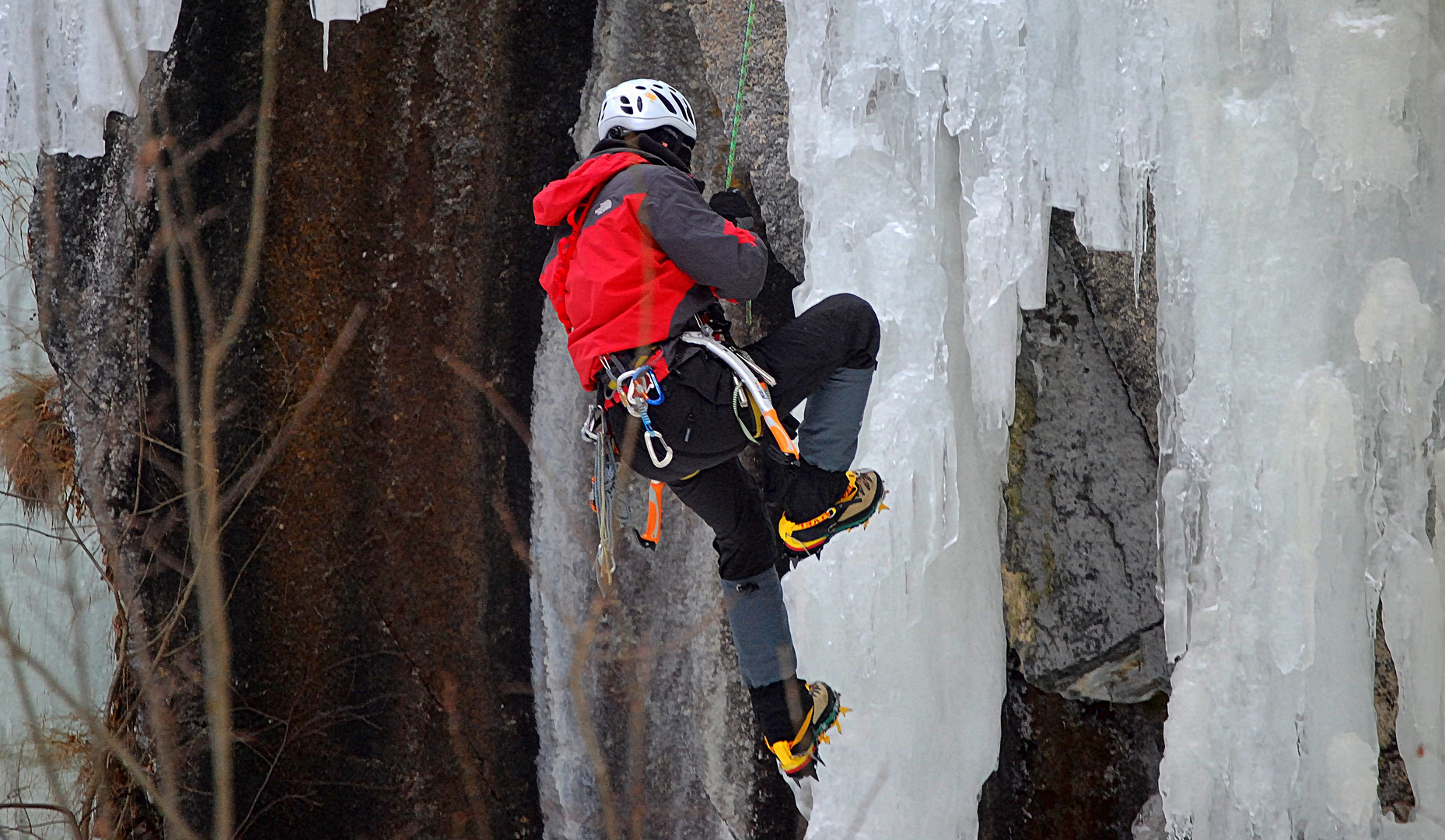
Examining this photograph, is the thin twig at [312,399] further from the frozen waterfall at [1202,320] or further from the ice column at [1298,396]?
the ice column at [1298,396]

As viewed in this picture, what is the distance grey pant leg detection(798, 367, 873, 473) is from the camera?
230 centimetres

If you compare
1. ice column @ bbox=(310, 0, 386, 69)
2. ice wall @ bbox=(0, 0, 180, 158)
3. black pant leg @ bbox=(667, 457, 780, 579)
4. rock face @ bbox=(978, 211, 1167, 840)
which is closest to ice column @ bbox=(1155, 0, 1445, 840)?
rock face @ bbox=(978, 211, 1167, 840)

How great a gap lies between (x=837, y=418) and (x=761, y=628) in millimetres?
497

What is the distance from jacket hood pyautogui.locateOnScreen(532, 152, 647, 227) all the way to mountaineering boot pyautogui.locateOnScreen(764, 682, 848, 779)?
117cm

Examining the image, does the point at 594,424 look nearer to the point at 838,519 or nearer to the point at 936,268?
the point at 838,519

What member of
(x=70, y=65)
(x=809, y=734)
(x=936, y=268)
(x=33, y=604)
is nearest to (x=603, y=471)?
(x=809, y=734)

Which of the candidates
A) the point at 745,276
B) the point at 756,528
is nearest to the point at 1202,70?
the point at 745,276

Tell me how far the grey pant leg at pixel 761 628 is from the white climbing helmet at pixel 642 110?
99cm

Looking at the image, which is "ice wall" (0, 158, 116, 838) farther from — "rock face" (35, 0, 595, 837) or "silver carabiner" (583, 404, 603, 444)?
"silver carabiner" (583, 404, 603, 444)

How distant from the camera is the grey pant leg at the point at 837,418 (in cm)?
230

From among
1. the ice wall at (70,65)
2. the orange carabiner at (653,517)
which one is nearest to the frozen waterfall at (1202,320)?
the orange carabiner at (653,517)

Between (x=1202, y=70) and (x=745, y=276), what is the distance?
1.10 metres

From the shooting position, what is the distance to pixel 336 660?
136 inches

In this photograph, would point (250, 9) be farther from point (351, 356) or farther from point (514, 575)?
point (514, 575)
